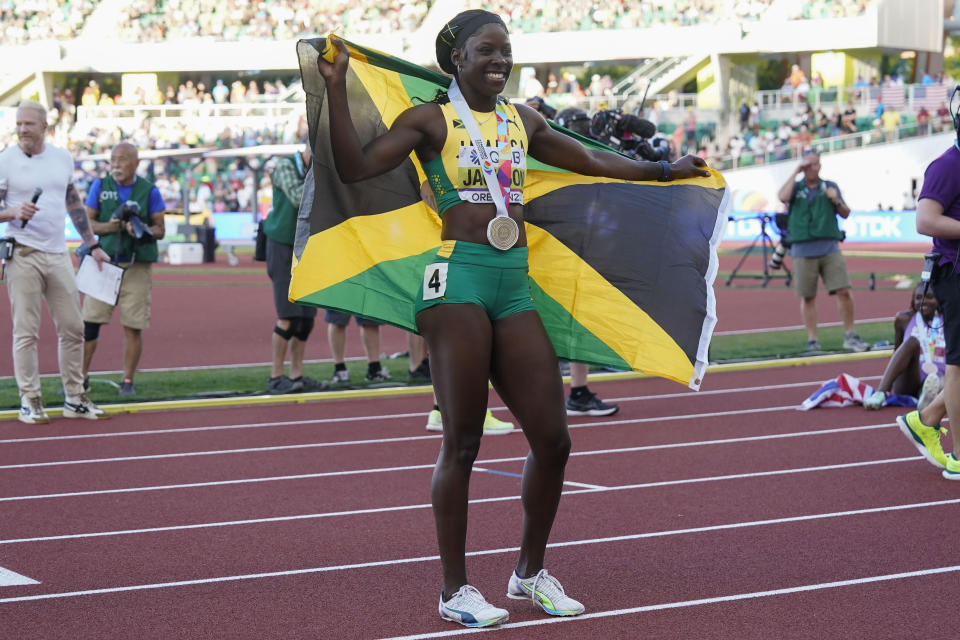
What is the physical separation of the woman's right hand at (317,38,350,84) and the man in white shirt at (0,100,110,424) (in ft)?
16.5

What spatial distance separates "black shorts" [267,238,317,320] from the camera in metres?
11.1

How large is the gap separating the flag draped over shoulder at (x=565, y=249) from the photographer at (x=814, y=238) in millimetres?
8492

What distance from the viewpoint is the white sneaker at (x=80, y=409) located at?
9.93 m

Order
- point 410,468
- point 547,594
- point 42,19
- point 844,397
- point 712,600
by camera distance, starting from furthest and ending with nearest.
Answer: point 42,19, point 844,397, point 410,468, point 712,600, point 547,594

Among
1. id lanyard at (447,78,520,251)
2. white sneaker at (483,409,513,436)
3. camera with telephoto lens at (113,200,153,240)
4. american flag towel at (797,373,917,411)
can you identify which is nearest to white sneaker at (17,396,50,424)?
camera with telephoto lens at (113,200,153,240)

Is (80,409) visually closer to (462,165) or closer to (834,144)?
(462,165)

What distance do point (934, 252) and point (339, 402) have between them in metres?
5.45

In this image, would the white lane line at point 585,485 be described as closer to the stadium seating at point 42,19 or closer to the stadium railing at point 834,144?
the stadium railing at point 834,144

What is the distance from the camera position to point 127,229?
10.7 meters

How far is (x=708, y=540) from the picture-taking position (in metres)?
6.00

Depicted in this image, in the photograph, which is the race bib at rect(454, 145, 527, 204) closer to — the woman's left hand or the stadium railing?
the woman's left hand

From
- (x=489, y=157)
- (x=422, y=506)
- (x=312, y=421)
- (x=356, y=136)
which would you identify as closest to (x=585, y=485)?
(x=422, y=506)

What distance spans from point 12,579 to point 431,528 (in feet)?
6.21

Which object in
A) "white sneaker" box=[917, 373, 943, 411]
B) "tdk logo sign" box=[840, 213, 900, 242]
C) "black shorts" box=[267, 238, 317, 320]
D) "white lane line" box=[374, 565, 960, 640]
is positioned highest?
"black shorts" box=[267, 238, 317, 320]
